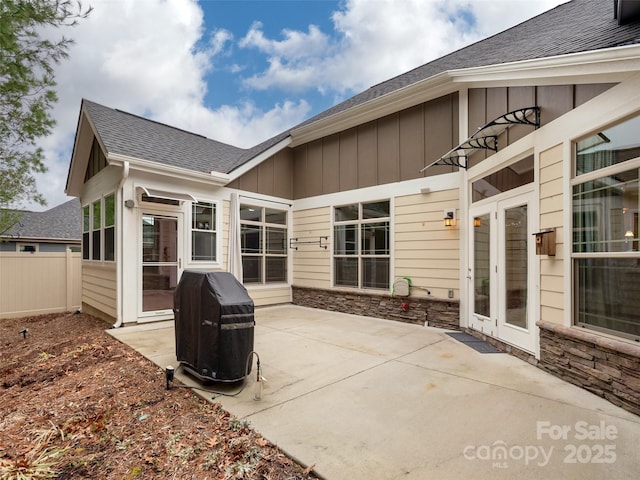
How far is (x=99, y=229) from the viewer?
279 inches

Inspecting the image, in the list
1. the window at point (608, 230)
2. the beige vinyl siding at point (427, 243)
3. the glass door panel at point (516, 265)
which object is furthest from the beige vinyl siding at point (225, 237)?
the window at point (608, 230)

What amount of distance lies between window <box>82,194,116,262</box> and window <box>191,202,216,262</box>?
146 centimetres

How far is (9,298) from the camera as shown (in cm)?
→ 797

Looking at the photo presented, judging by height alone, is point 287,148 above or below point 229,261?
above

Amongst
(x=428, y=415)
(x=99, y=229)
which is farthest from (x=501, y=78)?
(x=99, y=229)

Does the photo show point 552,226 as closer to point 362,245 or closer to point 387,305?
point 387,305

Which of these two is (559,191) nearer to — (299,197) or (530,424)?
(530,424)

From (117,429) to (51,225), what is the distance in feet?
56.9

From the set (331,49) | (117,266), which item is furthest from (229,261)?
(331,49)

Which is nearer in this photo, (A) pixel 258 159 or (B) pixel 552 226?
(B) pixel 552 226

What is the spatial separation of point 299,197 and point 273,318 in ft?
11.0

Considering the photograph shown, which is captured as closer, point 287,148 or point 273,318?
point 273,318

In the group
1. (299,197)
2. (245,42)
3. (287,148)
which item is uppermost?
(245,42)

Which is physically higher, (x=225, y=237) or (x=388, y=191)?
(x=388, y=191)
